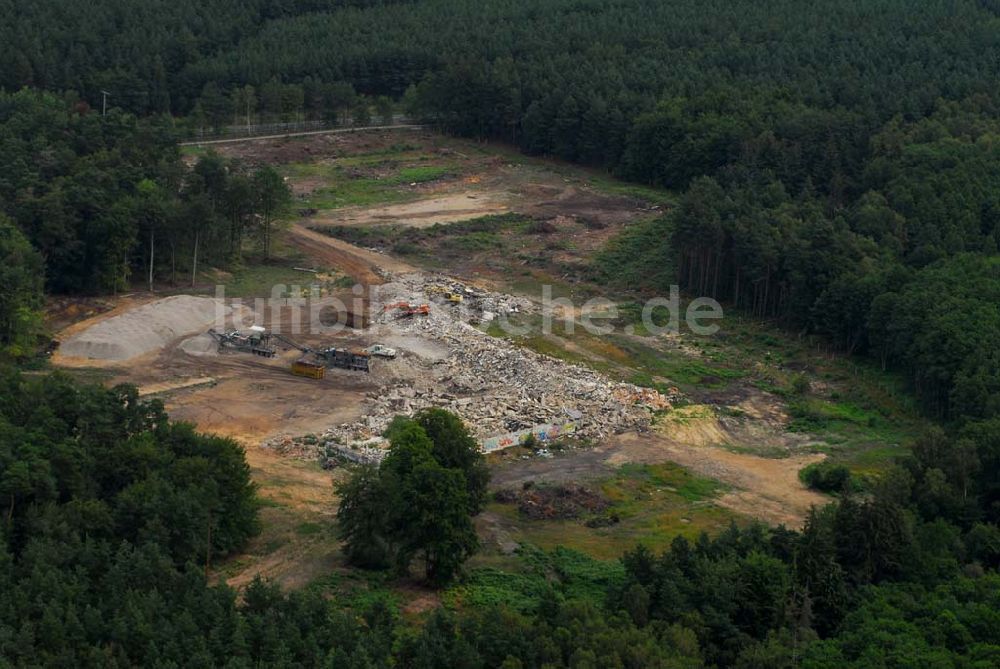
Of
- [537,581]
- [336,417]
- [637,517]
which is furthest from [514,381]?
[537,581]

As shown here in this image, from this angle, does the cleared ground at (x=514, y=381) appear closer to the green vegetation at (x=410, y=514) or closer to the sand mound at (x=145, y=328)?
the sand mound at (x=145, y=328)

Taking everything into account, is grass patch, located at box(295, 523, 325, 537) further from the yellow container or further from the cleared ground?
the yellow container

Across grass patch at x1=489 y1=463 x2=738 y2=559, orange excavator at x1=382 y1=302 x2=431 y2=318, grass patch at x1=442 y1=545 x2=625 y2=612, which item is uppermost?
orange excavator at x1=382 y1=302 x2=431 y2=318

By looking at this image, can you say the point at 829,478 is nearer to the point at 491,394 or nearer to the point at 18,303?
the point at 491,394

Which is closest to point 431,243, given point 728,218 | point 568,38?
point 728,218

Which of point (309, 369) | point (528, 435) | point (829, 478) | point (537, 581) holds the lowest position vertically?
point (537, 581)

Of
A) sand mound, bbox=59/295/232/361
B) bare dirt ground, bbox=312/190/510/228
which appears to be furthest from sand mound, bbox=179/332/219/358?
bare dirt ground, bbox=312/190/510/228

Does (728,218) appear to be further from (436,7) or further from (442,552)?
(436,7)
